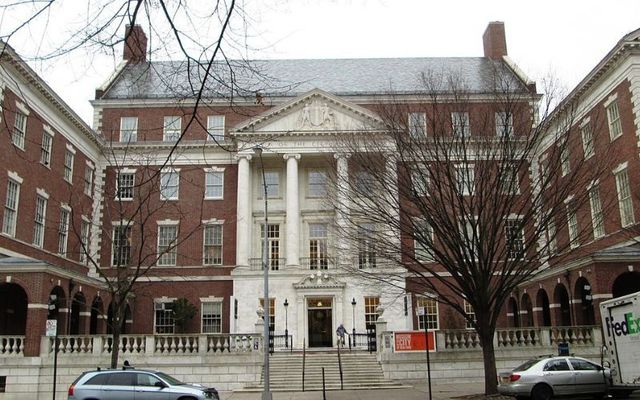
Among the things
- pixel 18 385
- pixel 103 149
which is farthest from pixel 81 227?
pixel 18 385

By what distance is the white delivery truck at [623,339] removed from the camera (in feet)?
56.0

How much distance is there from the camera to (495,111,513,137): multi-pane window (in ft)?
71.1

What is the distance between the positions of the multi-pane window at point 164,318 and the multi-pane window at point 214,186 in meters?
8.08

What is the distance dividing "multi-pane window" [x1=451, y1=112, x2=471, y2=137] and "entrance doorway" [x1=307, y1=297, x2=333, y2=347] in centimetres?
1993

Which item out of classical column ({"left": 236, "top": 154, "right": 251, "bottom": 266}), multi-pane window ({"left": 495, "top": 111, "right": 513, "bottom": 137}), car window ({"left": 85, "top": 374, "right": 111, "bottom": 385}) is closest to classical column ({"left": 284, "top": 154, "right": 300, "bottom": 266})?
classical column ({"left": 236, "top": 154, "right": 251, "bottom": 266})

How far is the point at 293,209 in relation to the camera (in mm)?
41719

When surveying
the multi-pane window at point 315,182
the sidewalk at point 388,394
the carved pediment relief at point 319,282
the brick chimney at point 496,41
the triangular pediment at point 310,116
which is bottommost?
the sidewalk at point 388,394

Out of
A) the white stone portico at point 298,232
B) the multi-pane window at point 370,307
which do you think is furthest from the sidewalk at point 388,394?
the multi-pane window at point 370,307

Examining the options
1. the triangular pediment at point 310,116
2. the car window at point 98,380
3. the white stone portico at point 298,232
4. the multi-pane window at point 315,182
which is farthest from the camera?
the multi-pane window at point 315,182

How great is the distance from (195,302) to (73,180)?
1128cm

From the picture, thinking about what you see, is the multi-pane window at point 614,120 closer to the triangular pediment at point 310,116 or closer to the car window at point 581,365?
the triangular pediment at point 310,116

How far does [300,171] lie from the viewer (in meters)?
43.9

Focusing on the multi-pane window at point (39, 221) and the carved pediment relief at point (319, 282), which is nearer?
the multi-pane window at point (39, 221)

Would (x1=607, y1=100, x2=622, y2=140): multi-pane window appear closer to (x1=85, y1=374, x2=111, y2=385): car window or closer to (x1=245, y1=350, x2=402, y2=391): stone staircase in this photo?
(x1=245, y1=350, x2=402, y2=391): stone staircase
